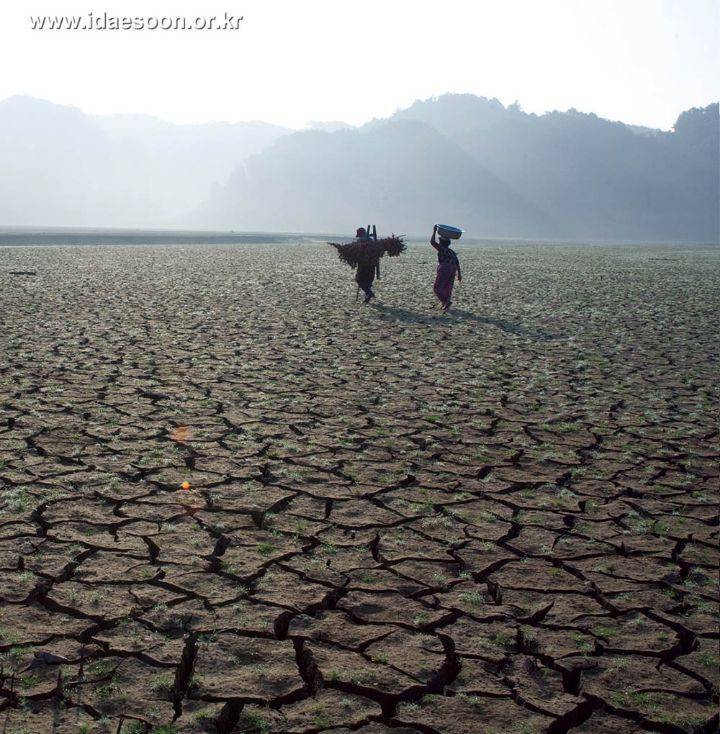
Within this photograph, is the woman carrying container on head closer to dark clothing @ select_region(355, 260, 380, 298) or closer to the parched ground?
dark clothing @ select_region(355, 260, 380, 298)

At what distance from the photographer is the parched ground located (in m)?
3.03

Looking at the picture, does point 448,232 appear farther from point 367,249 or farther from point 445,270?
point 367,249

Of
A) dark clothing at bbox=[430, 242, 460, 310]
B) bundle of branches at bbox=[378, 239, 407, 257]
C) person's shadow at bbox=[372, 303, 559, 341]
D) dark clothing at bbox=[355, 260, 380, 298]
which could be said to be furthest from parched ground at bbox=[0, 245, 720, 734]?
dark clothing at bbox=[355, 260, 380, 298]

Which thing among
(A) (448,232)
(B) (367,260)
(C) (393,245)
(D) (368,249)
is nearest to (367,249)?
(D) (368,249)

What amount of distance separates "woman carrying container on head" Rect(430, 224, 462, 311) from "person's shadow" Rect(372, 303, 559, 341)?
0.37 m

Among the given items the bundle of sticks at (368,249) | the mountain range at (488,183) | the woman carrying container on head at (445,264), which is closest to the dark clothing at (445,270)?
the woman carrying container on head at (445,264)

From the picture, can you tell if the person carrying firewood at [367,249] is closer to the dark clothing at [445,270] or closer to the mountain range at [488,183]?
the dark clothing at [445,270]

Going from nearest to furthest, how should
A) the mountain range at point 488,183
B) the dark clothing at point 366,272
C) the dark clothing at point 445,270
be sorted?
the dark clothing at point 445,270 → the dark clothing at point 366,272 → the mountain range at point 488,183

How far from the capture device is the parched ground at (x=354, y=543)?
303 cm

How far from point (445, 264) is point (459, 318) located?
100 cm

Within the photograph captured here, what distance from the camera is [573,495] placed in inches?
203

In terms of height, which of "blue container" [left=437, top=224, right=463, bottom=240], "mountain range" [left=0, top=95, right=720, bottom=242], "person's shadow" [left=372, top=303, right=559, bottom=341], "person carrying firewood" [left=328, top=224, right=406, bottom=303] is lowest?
"person's shadow" [left=372, top=303, right=559, bottom=341]

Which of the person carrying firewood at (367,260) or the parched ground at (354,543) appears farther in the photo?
the person carrying firewood at (367,260)

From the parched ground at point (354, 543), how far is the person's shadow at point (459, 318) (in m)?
2.53
